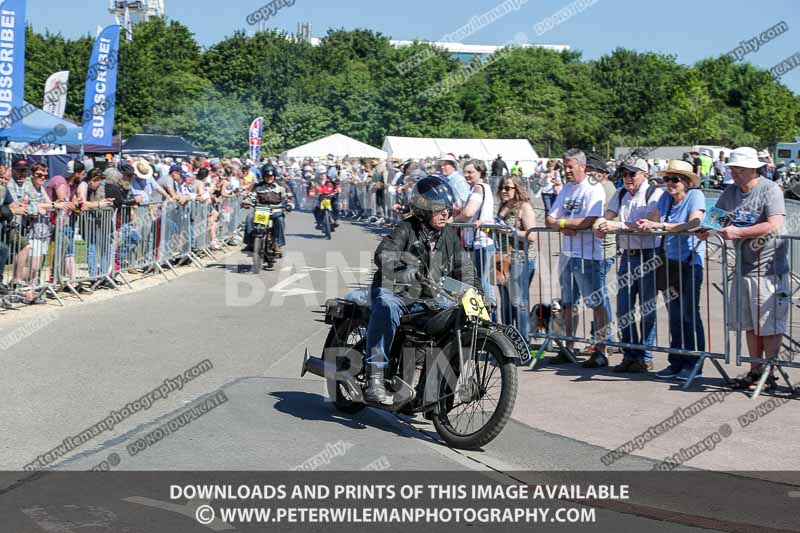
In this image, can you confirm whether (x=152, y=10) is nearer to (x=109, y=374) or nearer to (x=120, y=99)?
(x=120, y=99)

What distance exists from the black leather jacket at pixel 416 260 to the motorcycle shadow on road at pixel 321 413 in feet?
3.41

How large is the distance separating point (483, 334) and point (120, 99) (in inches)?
3032

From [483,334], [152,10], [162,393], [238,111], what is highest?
[152,10]

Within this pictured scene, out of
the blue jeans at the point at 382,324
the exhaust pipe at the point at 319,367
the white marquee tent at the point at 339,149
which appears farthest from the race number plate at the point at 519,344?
the white marquee tent at the point at 339,149

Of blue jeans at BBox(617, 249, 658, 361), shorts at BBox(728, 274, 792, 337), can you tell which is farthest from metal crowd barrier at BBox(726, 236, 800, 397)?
blue jeans at BBox(617, 249, 658, 361)

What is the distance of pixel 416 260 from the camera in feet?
23.4

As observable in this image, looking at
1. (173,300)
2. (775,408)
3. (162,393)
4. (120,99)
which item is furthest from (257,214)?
(120,99)

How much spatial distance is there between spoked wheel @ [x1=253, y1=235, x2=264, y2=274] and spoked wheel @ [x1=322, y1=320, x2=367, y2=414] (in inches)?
421

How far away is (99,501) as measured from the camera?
5.48m

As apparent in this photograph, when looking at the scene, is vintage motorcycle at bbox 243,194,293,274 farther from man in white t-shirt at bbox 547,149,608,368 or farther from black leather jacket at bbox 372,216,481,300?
black leather jacket at bbox 372,216,481,300

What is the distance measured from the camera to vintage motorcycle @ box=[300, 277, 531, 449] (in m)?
6.67

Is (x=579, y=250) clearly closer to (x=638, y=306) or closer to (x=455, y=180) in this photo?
(x=638, y=306)

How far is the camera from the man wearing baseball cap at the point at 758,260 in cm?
839

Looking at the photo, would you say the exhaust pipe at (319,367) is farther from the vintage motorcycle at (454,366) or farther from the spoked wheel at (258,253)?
the spoked wheel at (258,253)
